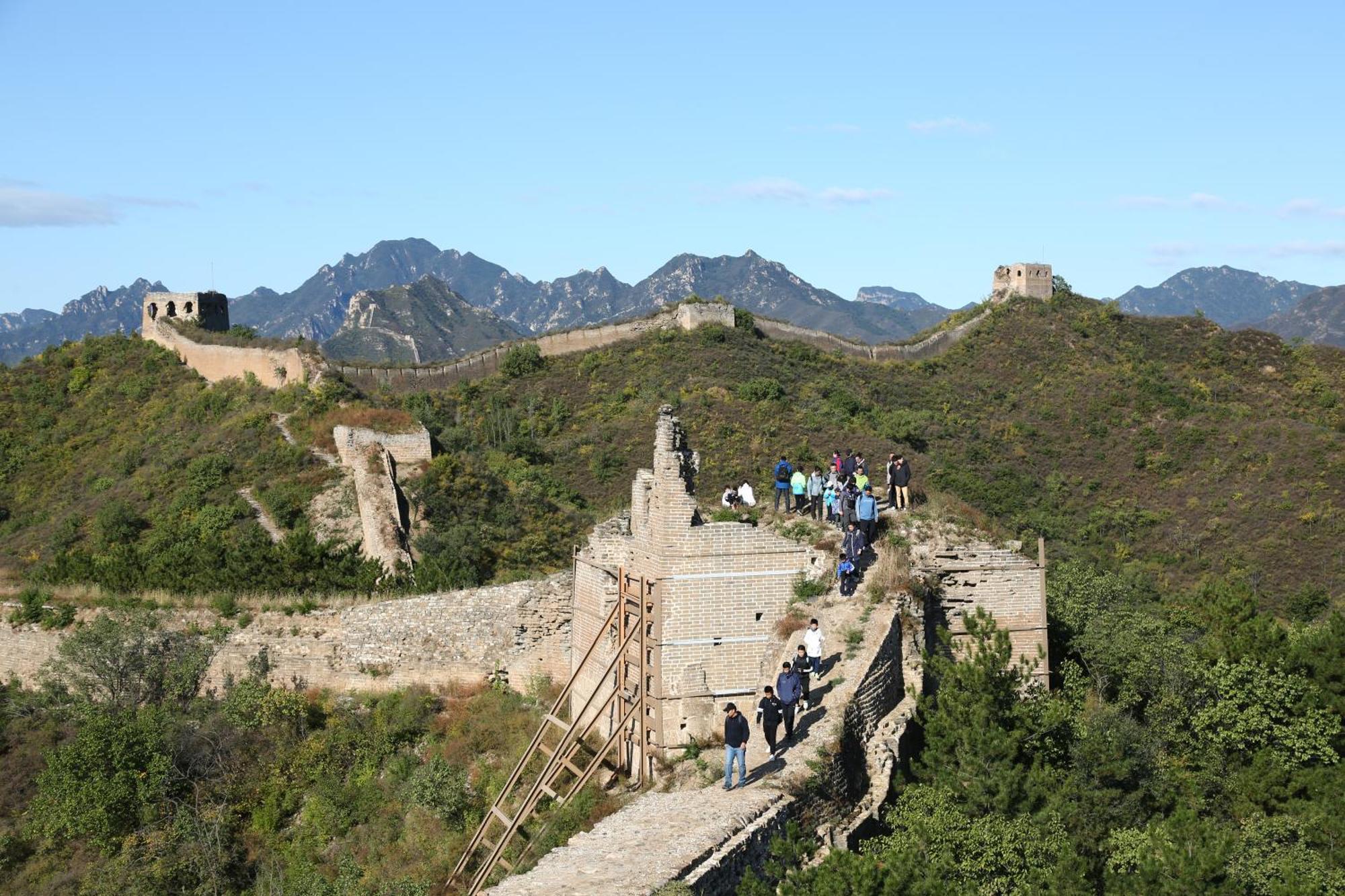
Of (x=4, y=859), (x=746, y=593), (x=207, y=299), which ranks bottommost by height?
(x=4, y=859)

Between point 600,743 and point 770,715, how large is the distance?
12.3ft

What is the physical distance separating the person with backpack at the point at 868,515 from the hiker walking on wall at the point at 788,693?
308 centimetres

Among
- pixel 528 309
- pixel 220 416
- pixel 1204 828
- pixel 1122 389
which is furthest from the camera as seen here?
pixel 528 309

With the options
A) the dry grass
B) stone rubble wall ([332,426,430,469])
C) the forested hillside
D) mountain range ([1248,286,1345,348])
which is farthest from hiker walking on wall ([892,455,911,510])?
mountain range ([1248,286,1345,348])

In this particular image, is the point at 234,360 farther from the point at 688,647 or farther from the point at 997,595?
the point at 997,595

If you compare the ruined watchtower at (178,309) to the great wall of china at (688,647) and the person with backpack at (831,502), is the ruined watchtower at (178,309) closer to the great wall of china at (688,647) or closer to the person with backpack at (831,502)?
the great wall of china at (688,647)

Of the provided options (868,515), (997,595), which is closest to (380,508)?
(868,515)

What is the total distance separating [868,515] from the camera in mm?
16344

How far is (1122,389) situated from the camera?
53.5 metres

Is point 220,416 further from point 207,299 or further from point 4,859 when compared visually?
point 4,859

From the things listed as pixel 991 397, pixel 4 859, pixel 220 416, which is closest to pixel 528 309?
pixel 991 397

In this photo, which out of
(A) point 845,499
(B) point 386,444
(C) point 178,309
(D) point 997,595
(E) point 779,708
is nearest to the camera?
(E) point 779,708

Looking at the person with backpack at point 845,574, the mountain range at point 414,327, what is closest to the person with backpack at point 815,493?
the person with backpack at point 845,574

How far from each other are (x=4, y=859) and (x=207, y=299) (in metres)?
30.0
